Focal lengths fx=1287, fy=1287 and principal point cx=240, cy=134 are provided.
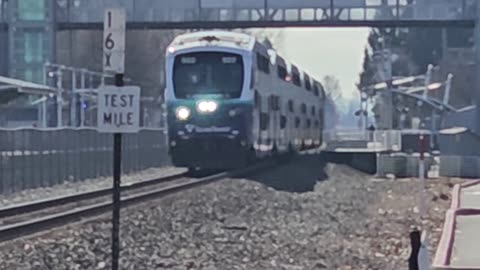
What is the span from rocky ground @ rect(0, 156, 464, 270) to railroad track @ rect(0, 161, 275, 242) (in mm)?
481

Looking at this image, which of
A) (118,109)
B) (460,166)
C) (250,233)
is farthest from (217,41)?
(118,109)

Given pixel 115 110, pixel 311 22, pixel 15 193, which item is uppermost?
pixel 311 22

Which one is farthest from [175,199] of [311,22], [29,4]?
[29,4]

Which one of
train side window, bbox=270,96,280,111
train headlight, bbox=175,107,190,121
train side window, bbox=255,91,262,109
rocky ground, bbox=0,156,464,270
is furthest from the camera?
train side window, bbox=270,96,280,111

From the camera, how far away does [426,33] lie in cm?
10244

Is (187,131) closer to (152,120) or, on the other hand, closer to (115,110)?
(115,110)

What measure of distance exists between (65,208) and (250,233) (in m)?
6.26

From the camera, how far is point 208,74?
117ft

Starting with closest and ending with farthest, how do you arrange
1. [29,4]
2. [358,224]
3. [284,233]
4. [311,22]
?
[284,233] → [358,224] → [311,22] → [29,4]

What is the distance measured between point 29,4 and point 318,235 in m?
37.5

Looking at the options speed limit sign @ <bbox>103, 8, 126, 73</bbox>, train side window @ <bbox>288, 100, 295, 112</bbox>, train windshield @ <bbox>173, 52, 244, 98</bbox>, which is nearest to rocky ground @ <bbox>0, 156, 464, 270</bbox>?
speed limit sign @ <bbox>103, 8, 126, 73</bbox>

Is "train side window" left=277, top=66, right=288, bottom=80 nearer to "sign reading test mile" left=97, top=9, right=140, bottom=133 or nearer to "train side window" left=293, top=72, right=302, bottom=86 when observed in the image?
"train side window" left=293, top=72, right=302, bottom=86

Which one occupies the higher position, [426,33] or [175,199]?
[426,33]

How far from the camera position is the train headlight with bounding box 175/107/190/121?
35.6 m
